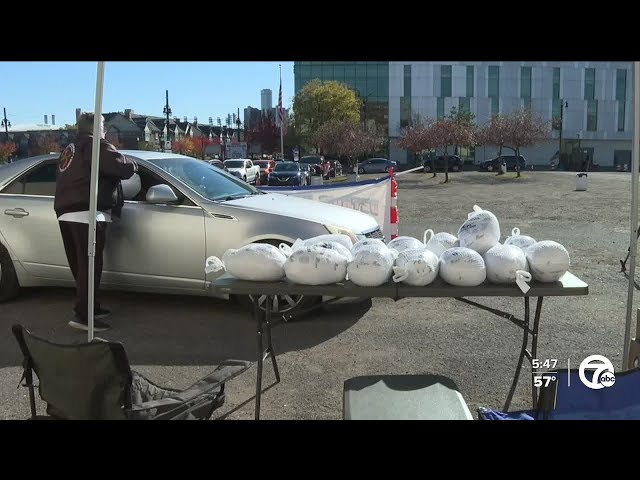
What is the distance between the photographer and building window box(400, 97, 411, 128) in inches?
2596

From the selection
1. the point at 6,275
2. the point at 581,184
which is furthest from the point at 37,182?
the point at 581,184

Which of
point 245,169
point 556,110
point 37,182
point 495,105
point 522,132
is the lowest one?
point 37,182

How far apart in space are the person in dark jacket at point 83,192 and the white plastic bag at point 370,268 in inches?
115

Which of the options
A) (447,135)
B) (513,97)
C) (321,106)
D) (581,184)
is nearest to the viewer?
(581,184)

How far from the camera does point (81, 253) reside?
17.0 feet

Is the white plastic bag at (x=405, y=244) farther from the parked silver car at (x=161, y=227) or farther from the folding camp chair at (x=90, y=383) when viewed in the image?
the parked silver car at (x=161, y=227)

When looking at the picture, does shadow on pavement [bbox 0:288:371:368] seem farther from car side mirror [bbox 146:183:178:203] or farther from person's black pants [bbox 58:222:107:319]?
car side mirror [bbox 146:183:178:203]

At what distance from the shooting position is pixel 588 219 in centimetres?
1433

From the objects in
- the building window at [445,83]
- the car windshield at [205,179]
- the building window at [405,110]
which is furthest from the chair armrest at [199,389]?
the building window at [445,83]

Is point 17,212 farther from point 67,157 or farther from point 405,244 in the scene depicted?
point 405,244

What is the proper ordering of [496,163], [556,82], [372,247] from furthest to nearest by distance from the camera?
[556,82] → [496,163] → [372,247]

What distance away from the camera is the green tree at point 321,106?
178ft

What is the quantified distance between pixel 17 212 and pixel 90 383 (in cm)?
424

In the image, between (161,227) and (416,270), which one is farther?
(161,227)
